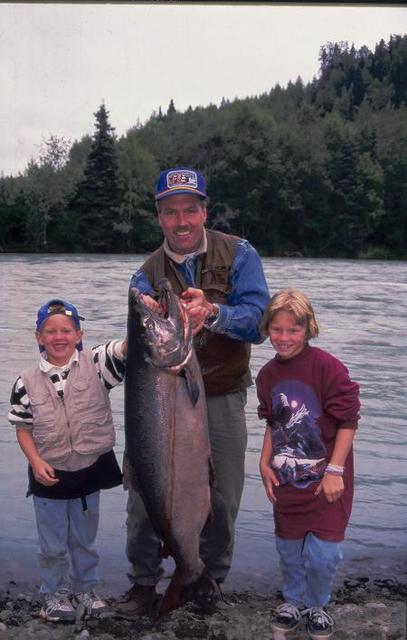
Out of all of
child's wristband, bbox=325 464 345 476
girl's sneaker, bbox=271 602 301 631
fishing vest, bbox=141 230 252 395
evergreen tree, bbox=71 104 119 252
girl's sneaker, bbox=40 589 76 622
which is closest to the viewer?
child's wristband, bbox=325 464 345 476

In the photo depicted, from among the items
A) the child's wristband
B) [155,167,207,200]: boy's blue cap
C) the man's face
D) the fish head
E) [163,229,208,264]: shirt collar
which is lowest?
the child's wristband

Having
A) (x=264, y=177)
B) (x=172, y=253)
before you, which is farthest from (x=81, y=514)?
(x=264, y=177)

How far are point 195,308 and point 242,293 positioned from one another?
0.57m

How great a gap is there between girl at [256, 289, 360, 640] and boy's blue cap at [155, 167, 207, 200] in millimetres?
707

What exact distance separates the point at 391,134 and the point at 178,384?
1711 inches

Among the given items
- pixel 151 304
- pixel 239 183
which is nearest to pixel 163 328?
pixel 151 304

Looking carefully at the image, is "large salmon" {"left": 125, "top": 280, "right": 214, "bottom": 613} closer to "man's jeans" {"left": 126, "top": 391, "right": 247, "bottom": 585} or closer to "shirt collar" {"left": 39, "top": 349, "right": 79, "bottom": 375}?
"man's jeans" {"left": 126, "top": 391, "right": 247, "bottom": 585}

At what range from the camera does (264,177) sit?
33062mm

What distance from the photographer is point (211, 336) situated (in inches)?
152

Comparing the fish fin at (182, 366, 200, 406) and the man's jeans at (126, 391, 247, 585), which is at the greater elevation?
the fish fin at (182, 366, 200, 406)

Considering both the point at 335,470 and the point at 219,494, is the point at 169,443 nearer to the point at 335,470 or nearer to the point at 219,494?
the point at 219,494

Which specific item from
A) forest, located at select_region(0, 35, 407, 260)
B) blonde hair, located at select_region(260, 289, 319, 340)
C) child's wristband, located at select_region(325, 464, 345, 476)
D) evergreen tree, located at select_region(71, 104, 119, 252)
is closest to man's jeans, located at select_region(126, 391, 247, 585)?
blonde hair, located at select_region(260, 289, 319, 340)

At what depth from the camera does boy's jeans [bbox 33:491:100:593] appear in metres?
3.76

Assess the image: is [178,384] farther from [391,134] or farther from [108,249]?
[391,134]
